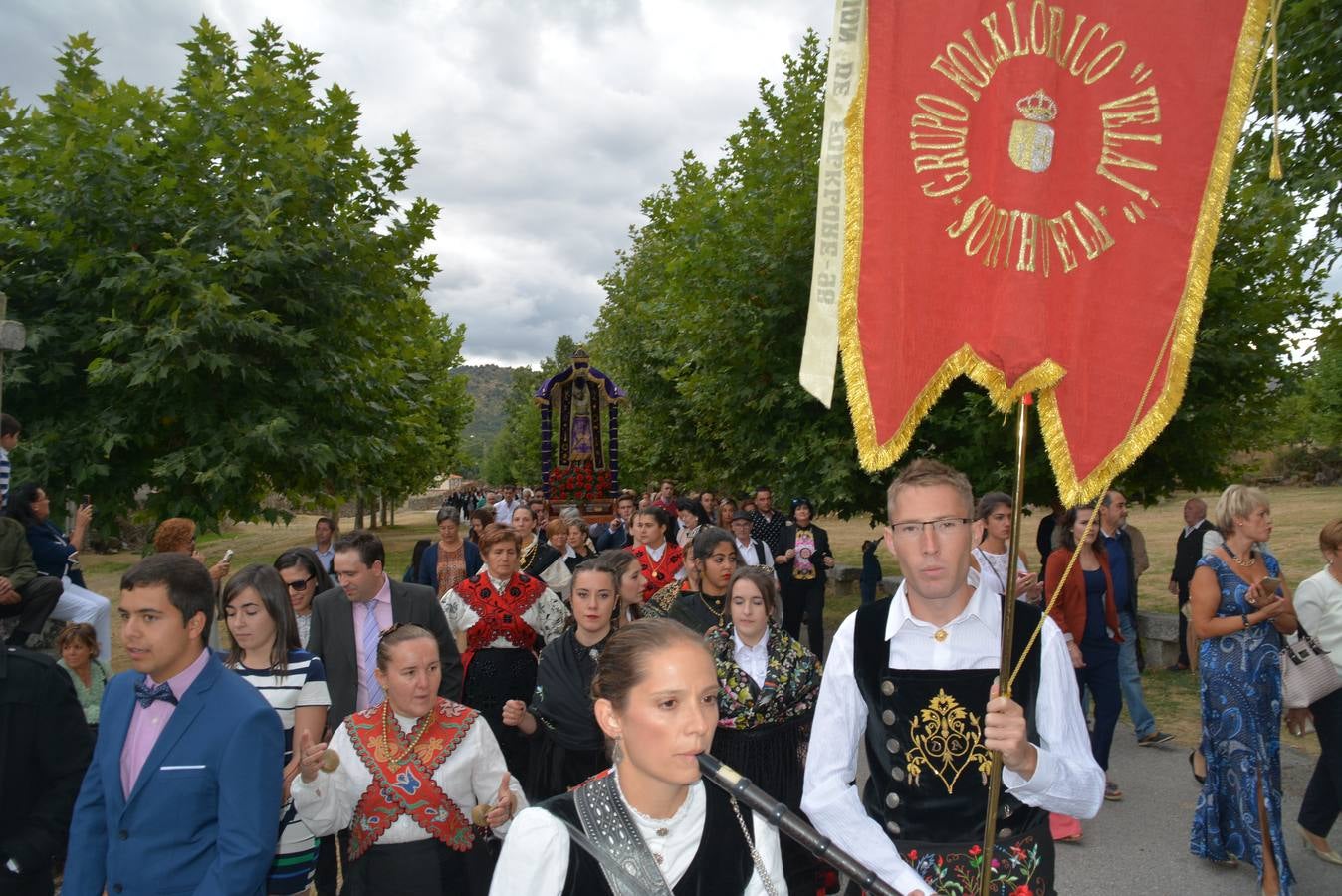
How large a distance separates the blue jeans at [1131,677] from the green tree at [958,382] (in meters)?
3.35

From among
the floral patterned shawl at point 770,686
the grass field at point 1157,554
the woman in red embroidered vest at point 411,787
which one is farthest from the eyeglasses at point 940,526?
the grass field at point 1157,554

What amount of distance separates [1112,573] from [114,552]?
109 ft

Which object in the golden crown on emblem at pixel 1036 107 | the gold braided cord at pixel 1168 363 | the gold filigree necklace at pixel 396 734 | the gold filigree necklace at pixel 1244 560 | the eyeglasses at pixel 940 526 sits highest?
the golden crown on emblem at pixel 1036 107

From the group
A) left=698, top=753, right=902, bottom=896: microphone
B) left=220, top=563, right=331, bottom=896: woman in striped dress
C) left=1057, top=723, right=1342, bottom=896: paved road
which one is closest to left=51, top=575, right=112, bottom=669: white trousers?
left=220, top=563, right=331, bottom=896: woman in striped dress

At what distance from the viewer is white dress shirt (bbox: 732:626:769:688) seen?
457 centimetres

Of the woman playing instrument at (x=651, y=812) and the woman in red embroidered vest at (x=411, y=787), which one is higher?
the woman playing instrument at (x=651, y=812)

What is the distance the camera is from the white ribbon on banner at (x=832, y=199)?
10.2 feet

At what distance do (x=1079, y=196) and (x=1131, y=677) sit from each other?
5564mm

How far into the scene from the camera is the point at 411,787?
137 inches

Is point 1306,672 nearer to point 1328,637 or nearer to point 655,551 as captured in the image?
point 1328,637

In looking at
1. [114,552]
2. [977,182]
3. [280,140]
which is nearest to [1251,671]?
[977,182]

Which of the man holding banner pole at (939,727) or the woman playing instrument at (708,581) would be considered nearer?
the man holding banner pole at (939,727)

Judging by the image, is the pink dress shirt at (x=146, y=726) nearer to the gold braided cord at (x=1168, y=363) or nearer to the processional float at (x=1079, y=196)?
the gold braided cord at (x=1168, y=363)

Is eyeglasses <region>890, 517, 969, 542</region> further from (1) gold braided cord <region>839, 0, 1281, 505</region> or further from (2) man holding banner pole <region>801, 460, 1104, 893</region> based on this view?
(1) gold braided cord <region>839, 0, 1281, 505</region>
